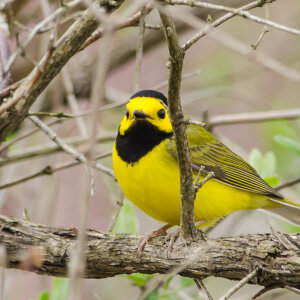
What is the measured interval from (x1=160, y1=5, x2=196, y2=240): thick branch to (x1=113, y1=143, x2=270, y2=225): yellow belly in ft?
2.45

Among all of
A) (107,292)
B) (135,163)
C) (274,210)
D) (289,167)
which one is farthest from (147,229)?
(135,163)

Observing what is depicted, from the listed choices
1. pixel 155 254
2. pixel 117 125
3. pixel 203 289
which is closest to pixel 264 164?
pixel 155 254

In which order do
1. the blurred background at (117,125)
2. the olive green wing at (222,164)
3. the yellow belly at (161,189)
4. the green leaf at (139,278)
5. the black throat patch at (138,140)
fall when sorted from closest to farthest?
1. the green leaf at (139,278)
2. the yellow belly at (161,189)
3. the black throat patch at (138,140)
4. the olive green wing at (222,164)
5. the blurred background at (117,125)

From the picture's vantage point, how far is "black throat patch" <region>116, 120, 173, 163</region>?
4074 mm

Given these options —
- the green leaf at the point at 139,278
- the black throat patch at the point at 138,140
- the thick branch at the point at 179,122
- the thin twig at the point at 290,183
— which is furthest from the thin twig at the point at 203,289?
the thin twig at the point at 290,183

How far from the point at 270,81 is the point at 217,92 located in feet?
8.16

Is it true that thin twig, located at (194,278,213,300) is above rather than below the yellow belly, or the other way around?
below

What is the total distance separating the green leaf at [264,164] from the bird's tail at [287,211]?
0.84ft

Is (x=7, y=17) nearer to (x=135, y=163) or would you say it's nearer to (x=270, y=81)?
(x=135, y=163)

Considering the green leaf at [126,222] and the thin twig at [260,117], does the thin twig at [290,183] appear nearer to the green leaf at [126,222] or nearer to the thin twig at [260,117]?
the thin twig at [260,117]

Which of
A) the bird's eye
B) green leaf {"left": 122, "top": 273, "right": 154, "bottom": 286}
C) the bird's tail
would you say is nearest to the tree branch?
the bird's eye

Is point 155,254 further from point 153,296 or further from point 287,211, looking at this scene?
point 287,211

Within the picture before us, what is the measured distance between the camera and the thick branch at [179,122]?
92.7 inches

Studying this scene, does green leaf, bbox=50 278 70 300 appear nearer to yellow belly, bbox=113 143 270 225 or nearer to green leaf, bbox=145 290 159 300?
green leaf, bbox=145 290 159 300
